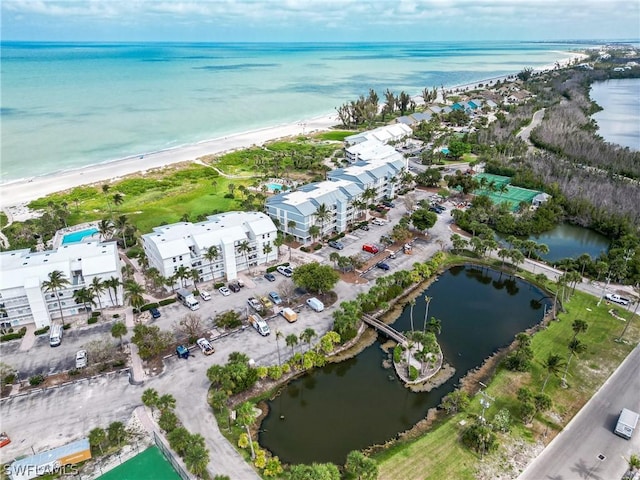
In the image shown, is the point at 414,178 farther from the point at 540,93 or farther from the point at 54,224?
the point at 540,93

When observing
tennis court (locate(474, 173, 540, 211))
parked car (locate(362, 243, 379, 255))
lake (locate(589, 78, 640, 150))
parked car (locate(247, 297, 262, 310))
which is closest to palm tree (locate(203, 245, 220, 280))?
parked car (locate(247, 297, 262, 310))

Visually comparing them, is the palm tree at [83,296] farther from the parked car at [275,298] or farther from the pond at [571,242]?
the pond at [571,242]

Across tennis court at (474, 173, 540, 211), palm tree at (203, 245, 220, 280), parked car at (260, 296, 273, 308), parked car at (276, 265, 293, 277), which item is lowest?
parked car at (260, 296, 273, 308)

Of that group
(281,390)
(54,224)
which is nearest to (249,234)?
(281,390)

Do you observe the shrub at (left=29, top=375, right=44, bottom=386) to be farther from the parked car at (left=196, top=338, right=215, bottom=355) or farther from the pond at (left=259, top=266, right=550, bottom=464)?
the pond at (left=259, top=266, right=550, bottom=464)

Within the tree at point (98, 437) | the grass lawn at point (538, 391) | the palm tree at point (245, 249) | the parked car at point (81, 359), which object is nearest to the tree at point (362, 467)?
the grass lawn at point (538, 391)

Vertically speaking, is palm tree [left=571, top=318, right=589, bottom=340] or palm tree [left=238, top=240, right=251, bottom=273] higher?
palm tree [left=238, top=240, right=251, bottom=273]

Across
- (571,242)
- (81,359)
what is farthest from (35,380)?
(571,242)

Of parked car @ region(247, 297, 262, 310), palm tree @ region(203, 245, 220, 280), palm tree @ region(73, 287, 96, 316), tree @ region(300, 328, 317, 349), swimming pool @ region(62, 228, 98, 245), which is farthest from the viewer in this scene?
swimming pool @ region(62, 228, 98, 245)
